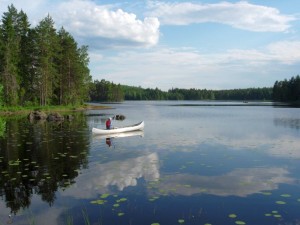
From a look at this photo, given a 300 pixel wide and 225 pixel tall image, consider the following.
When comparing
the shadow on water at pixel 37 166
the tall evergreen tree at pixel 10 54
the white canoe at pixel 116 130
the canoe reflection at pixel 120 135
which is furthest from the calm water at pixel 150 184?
the tall evergreen tree at pixel 10 54

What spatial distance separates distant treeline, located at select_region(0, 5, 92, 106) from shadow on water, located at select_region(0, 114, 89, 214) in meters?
41.0

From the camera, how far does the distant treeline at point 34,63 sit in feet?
220

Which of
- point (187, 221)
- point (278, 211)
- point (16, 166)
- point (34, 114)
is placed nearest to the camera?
point (187, 221)

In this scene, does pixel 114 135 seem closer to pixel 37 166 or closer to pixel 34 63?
pixel 37 166

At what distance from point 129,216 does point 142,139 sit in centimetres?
2044

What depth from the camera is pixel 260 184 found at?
15.2 m

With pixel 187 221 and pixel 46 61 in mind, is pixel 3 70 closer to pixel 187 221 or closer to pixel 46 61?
pixel 46 61

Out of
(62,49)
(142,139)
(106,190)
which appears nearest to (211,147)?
(142,139)

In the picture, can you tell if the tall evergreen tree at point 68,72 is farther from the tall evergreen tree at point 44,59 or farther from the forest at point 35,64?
the tall evergreen tree at point 44,59

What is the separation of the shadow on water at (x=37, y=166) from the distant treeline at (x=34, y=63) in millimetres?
40991

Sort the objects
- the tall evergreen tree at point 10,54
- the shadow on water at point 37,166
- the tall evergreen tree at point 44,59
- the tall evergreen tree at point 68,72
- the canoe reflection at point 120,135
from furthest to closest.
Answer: the tall evergreen tree at point 68,72 → the tall evergreen tree at point 44,59 → the tall evergreen tree at point 10,54 → the canoe reflection at point 120,135 → the shadow on water at point 37,166

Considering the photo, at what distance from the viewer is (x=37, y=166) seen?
18781 millimetres

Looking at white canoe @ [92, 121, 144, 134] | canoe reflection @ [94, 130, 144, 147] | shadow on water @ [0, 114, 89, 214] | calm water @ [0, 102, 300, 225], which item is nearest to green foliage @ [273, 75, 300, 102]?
white canoe @ [92, 121, 144, 134]


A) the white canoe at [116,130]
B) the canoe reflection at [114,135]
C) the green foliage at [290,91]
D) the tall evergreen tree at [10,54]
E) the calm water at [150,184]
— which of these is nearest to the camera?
the calm water at [150,184]
